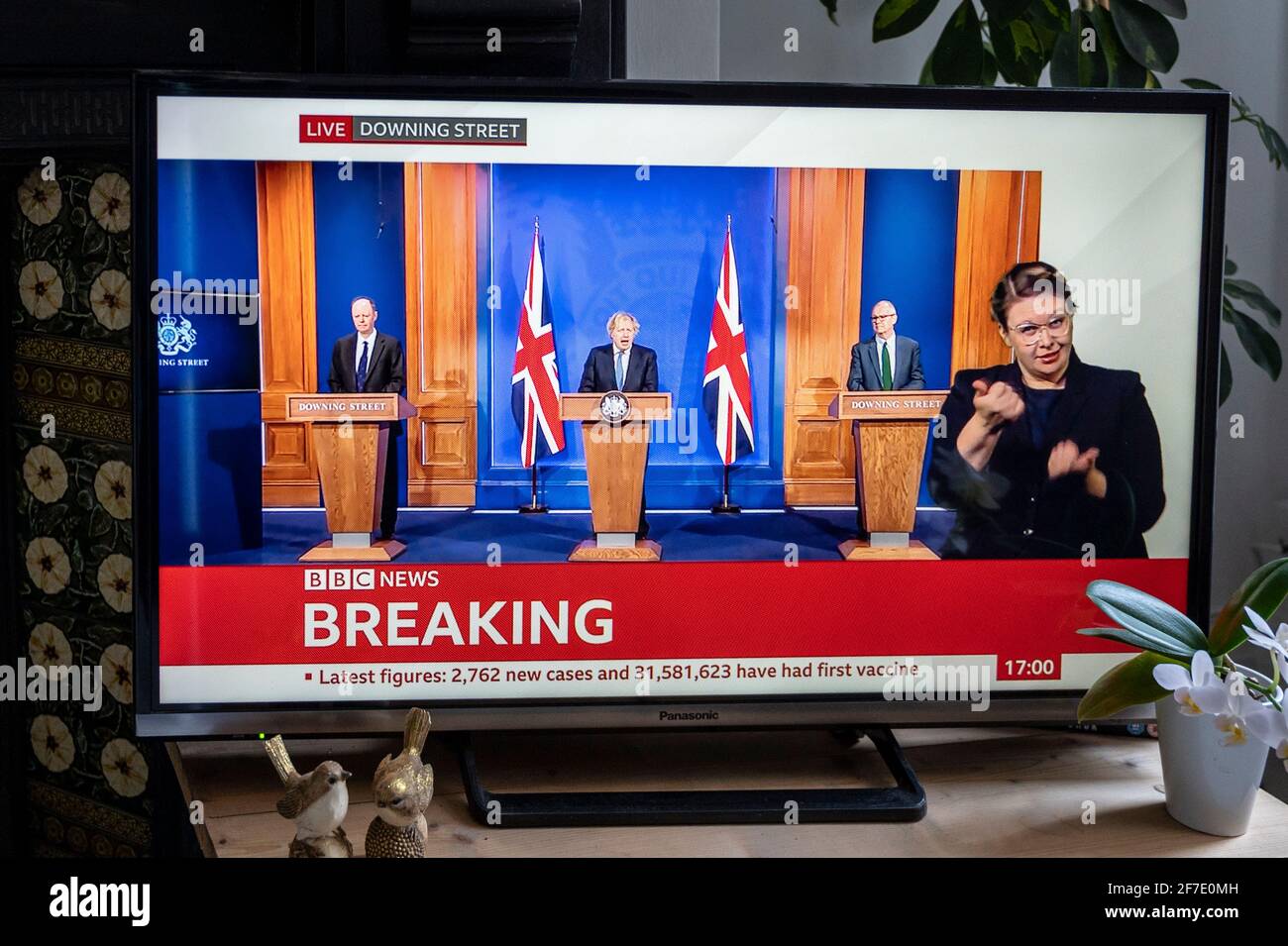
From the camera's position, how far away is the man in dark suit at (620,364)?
127cm

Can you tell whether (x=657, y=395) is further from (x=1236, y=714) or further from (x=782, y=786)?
(x=1236, y=714)

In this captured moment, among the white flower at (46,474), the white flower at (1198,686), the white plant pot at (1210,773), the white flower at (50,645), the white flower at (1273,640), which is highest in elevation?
the white flower at (46,474)

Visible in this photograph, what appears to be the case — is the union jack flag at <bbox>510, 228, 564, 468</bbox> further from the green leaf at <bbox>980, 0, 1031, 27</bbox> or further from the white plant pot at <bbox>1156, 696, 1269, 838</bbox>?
the green leaf at <bbox>980, 0, 1031, 27</bbox>

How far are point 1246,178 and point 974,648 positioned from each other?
163 centimetres

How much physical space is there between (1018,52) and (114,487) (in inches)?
69.6

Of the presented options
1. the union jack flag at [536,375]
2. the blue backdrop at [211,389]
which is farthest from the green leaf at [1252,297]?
the blue backdrop at [211,389]

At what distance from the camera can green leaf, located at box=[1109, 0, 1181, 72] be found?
5.73 ft

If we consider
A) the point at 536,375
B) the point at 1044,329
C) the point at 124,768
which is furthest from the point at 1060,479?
the point at 124,768

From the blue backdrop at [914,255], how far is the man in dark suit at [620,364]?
240 millimetres

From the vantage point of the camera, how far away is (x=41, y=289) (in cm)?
208

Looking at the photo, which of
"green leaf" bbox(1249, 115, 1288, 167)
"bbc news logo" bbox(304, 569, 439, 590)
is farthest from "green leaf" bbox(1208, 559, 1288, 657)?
"green leaf" bbox(1249, 115, 1288, 167)

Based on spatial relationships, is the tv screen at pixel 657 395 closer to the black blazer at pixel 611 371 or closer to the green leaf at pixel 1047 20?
the black blazer at pixel 611 371
